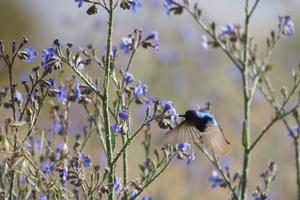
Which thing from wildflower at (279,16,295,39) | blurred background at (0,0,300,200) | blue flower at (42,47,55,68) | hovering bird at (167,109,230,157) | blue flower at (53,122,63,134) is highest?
blurred background at (0,0,300,200)

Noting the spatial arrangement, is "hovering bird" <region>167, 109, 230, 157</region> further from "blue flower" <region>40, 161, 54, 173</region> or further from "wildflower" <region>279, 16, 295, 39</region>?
"wildflower" <region>279, 16, 295, 39</region>

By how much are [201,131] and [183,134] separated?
22 cm

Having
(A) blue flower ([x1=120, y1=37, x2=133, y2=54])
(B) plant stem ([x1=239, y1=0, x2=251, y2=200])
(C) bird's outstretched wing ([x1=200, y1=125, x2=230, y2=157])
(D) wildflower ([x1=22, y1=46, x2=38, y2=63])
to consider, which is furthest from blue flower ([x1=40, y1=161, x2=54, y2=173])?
(B) plant stem ([x1=239, y1=0, x2=251, y2=200])

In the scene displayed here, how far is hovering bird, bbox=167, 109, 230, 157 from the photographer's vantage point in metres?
4.07

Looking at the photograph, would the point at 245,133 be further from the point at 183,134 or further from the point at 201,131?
the point at 183,134

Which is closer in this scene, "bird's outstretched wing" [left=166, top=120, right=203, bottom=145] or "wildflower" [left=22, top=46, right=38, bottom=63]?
"wildflower" [left=22, top=46, right=38, bottom=63]

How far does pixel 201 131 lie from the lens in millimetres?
4277

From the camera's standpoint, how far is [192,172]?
31.7 feet

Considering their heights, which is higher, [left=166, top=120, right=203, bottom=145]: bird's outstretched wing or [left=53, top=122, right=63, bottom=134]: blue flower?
Answer: [left=53, top=122, right=63, bottom=134]: blue flower

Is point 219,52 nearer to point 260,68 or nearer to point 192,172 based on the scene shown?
point 192,172

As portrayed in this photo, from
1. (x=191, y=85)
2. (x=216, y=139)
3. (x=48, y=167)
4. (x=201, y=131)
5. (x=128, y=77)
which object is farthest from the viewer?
(x=191, y=85)

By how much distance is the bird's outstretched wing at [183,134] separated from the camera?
385cm

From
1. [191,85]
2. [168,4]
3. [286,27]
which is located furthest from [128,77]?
[191,85]

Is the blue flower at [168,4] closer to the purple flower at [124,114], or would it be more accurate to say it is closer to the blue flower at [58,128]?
the blue flower at [58,128]
